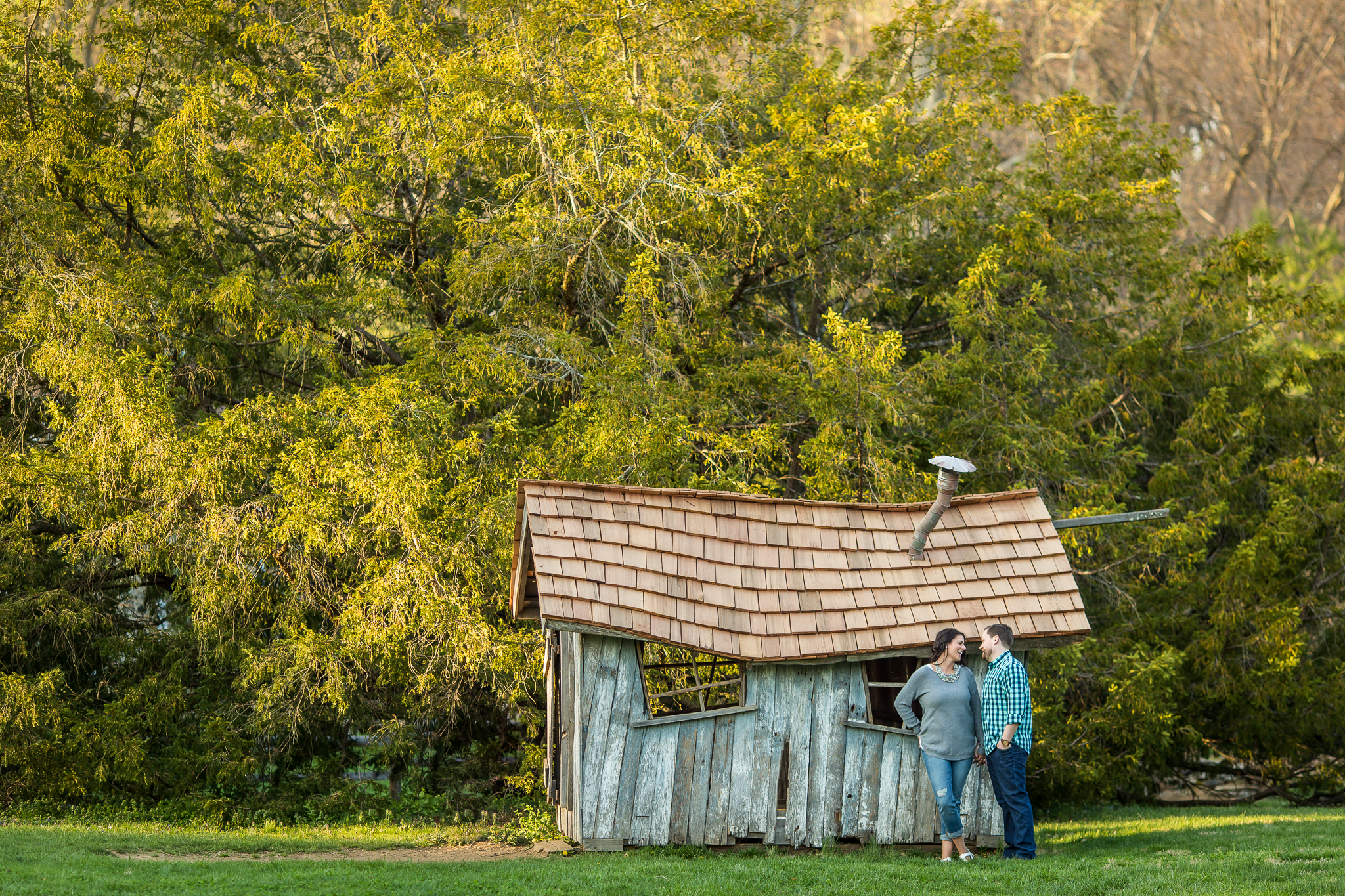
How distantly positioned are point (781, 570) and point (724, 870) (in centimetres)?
218

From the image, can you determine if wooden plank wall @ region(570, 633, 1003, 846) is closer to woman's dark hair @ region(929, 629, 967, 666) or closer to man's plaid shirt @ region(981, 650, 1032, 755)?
man's plaid shirt @ region(981, 650, 1032, 755)

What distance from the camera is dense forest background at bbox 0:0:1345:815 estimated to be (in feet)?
41.2

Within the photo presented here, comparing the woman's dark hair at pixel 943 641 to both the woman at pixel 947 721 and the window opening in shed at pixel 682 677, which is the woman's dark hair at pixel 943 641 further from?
the window opening in shed at pixel 682 677

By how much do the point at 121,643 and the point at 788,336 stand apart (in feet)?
27.6

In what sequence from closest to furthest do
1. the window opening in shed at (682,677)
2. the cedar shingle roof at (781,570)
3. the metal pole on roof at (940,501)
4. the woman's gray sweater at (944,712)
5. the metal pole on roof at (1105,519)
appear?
the woman's gray sweater at (944,712), the metal pole on roof at (940,501), the cedar shingle roof at (781,570), the metal pole on roof at (1105,519), the window opening in shed at (682,677)

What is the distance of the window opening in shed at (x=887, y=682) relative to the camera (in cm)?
995

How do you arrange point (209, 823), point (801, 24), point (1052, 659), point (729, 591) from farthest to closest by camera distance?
1. point (801, 24)
2. point (1052, 659)
3. point (209, 823)
4. point (729, 591)

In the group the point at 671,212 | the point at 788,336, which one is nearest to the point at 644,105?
the point at 671,212

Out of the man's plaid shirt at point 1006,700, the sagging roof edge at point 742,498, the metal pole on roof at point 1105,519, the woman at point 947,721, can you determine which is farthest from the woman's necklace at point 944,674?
the metal pole on roof at point 1105,519

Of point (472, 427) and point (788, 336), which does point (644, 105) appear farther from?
point (472, 427)

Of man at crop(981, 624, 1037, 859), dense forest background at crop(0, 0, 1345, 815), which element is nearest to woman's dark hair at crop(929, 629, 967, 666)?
man at crop(981, 624, 1037, 859)

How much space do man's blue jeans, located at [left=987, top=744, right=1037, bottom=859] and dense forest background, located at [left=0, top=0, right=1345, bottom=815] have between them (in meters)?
4.50

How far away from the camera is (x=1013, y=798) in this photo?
8266mm

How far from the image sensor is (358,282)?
14766 millimetres
